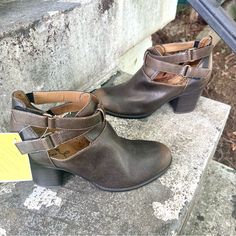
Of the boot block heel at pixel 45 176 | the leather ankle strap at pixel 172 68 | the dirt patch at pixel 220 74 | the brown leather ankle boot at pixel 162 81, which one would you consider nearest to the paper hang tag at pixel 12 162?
the boot block heel at pixel 45 176

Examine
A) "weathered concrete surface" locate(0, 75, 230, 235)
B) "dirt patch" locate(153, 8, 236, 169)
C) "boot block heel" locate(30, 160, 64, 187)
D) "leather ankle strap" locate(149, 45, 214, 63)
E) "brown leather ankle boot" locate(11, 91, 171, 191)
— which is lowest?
"dirt patch" locate(153, 8, 236, 169)

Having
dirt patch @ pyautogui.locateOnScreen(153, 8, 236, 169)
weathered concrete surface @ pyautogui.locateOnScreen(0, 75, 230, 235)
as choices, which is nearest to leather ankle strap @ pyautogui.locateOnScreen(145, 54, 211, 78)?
weathered concrete surface @ pyautogui.locateOnScreen(0, 75, 230, 235)

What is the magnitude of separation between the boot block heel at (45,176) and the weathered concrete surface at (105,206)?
19 mm

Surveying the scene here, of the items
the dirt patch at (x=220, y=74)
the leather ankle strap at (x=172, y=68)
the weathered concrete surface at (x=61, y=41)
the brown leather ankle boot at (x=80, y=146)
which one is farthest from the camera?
the dirt patch at (x=220, y=74)

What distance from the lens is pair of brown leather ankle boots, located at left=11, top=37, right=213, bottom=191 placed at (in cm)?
65

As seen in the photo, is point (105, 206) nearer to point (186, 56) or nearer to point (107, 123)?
point (107, 123)

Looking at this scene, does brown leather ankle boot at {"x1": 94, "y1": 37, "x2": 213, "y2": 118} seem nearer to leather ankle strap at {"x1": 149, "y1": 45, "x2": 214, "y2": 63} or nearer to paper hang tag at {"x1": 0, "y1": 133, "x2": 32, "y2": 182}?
leather ankle strap at {"x1": 149, "y1": 45, "x2": 214, "y2": 63}

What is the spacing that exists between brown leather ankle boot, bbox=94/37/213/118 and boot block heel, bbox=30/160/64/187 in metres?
0.27

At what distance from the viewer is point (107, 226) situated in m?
0.69

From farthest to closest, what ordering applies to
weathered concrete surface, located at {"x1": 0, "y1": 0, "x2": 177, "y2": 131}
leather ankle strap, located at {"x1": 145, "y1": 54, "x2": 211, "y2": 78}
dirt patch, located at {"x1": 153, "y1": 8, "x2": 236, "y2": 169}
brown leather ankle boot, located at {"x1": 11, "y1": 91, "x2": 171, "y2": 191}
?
1. dirt patch, located at {"x1": 153, "y1": 8, "x2": 236, "y2": 169}
2. leather ankle strap, located at {"x1": 145, "y1": 54, "x2": 211, "y2": 78}
3. weathered concrete surface, located at {"x1": 0, "y1": 0, "x2": 177, "y2": 131}
4. brown leather ankle boot, located at {"x1": 11, "y1": 91, "x2": 171, "y2": 191}

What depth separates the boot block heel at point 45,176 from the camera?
729 millimetres

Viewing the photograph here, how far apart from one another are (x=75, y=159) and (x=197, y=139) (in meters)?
0.41

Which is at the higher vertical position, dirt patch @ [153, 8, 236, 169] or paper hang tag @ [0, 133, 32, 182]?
paper hang tag @ [0, 133, 32, 182]

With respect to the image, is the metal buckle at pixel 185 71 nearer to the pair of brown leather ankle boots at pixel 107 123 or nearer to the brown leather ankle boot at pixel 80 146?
the pair of brown leather ankle boots at pixel 107 123
